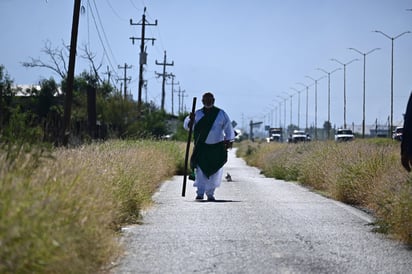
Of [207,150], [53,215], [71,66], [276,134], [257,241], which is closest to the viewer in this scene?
[53,215]

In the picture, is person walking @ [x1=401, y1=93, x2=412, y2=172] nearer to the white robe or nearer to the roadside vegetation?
the roadside vegetation

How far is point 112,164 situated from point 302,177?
14259mm

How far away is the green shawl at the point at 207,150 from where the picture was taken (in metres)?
20.1

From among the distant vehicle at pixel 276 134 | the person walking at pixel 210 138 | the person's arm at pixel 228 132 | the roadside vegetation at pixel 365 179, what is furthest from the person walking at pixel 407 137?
the distant vehicle at pixel 276 134

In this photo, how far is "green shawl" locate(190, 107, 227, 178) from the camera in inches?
793

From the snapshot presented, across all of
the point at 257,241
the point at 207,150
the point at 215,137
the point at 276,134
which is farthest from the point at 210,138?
the point at 276,134

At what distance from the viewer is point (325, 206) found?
18.3 m

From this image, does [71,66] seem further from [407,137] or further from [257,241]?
Answer: [407,137]

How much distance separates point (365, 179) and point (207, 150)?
356 centimetres

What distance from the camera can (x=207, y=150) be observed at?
2027 cm

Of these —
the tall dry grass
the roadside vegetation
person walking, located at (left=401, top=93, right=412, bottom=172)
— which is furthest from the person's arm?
person walking, located at (left=401, top=93, right=412, bottom=172)

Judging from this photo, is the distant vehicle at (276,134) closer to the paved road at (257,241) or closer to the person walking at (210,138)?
the person walking at (210,138)

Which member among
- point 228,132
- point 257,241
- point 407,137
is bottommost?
point 257,241

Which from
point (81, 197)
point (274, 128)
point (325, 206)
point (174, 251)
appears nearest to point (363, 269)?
point (174, 251)
